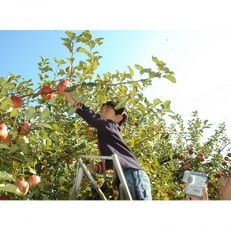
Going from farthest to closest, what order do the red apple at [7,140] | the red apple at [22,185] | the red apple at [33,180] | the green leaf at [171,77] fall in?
the red apple at [33,180], the red apple at [22,185], the red apple at [7,140], the green leaf at [171,77]

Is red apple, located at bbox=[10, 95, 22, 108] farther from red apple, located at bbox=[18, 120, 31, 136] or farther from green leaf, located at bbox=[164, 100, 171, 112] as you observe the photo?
green leaf, located at bbox=[164, 100, 171, 112]

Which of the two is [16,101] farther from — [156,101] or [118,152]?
[156,101]

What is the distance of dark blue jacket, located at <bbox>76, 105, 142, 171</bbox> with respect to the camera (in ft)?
7.41

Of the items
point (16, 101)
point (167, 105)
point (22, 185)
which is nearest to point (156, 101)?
point (167, 105)

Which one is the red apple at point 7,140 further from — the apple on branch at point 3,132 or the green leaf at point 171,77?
the green leaf at point 171,77

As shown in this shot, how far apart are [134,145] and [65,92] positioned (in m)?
1.21

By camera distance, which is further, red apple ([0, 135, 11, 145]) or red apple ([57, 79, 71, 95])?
red apple ([57, 79, 71, 95])

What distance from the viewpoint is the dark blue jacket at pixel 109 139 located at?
2.26m

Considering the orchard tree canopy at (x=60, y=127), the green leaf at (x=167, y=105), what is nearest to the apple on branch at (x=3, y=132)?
the orchard tree canopy at (x=60, y=127)

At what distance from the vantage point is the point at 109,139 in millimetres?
2359

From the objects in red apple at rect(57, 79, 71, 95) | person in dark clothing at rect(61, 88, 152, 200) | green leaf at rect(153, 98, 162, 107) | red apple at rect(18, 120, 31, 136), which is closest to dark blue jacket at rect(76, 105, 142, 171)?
person in dark clothing at rect(61, 88, 152, 200)

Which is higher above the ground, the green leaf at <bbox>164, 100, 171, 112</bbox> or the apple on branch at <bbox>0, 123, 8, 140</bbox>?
the green leaf at <bbox>164, 100, 171, 112</bbox>

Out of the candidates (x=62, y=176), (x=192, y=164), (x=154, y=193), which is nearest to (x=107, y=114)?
(x=62, y=176)
